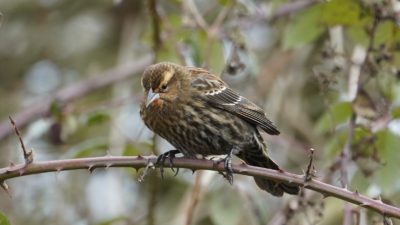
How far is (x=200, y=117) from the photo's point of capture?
5133mm

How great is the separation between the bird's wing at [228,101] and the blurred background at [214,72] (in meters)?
0.15

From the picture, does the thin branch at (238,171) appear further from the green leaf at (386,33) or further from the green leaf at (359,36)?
the green leaf at (359,36)

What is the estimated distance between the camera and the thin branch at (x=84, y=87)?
7.30 meters

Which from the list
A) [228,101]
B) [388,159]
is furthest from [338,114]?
[228,101]

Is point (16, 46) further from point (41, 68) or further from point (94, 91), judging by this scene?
point (94, 91)

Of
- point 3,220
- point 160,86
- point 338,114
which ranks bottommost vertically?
point 3,220

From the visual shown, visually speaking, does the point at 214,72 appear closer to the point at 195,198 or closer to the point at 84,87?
the point at 195,198

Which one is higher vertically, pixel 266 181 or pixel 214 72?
pixel 214 72

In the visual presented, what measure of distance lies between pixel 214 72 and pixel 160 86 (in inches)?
24.6

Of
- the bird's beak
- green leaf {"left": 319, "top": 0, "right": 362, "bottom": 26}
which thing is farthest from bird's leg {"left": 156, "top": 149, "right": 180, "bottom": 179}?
green leaf {"left": 319, "top": 0, "right": 362, "bottom": 26}

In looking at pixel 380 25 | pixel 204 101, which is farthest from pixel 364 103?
pixel 204 101

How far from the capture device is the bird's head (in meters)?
5.09

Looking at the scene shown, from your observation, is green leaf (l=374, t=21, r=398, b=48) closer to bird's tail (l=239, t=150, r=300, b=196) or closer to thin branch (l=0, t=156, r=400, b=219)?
bird's tail (l=239, t=150, r=300, b=196)

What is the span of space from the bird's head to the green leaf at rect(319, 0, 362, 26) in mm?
946
